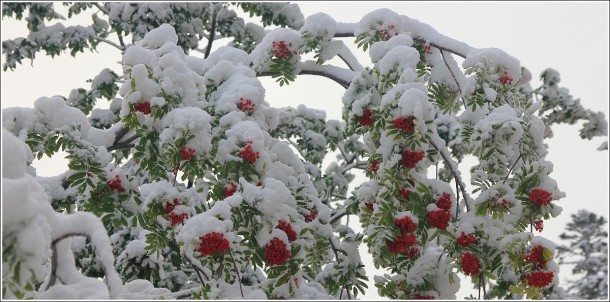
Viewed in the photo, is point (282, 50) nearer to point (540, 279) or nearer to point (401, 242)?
point (401, 242)

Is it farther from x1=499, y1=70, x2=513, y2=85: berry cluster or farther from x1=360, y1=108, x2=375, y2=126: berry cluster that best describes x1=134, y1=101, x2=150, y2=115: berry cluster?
x1=499, y1=70, x2=513, y2=85: berry cluster

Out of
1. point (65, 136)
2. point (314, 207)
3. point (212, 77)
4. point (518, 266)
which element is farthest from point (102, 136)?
point (518, 266)

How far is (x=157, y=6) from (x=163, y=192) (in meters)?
4.50

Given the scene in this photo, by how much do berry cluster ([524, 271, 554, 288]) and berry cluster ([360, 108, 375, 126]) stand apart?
1263mm

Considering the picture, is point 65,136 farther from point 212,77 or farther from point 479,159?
point 479,159

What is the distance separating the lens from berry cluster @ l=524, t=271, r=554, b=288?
3514 mm

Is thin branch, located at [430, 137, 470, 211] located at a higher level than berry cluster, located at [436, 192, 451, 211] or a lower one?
higher

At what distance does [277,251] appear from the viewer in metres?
3.24

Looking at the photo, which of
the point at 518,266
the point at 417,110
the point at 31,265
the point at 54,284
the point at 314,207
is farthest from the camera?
the point at 314,207

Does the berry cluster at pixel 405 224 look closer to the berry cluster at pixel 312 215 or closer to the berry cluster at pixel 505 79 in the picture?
the berry cluster at pixel 312 215

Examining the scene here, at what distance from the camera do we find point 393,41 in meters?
4.13

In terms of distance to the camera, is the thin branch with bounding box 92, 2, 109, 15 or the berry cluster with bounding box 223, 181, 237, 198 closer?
the berry cluster with bounding box 223, 181, 237, 198

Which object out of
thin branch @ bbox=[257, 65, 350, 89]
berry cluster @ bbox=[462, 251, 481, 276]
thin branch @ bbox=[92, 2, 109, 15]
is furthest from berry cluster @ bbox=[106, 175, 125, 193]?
thin branch @ bbox=[92, 2, 109, 15]

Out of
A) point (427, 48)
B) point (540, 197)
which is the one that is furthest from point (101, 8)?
point (540, 197)
